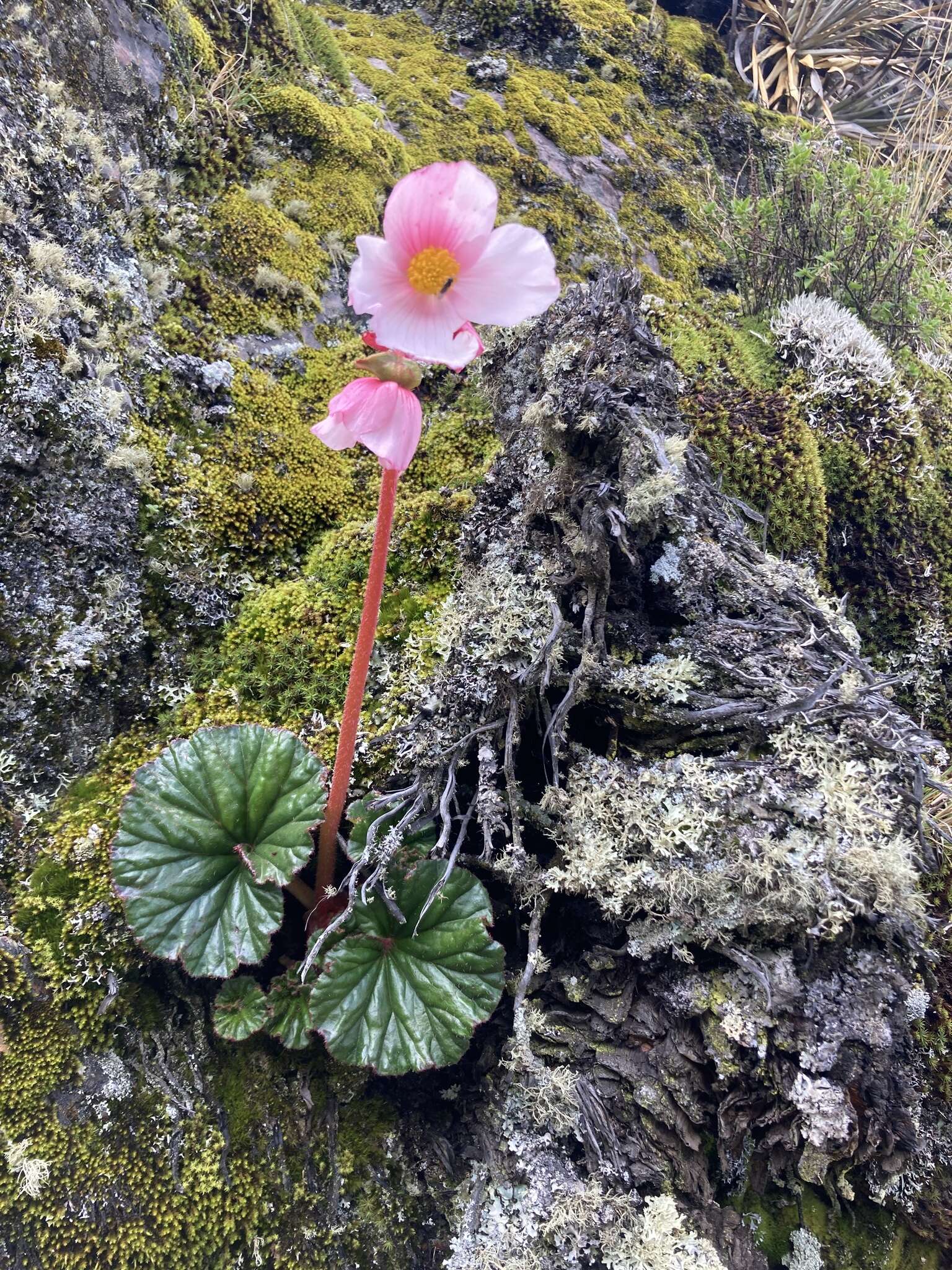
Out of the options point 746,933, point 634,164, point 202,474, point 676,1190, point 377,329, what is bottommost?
point 676,1190

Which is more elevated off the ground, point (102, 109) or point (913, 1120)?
point (102, 109)

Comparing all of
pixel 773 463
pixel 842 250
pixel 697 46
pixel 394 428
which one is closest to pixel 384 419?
pixel 394 428

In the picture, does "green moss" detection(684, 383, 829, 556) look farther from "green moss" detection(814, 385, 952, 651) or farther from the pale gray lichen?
the pale gray lichen

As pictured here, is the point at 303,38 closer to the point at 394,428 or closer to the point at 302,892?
the point at 394,428

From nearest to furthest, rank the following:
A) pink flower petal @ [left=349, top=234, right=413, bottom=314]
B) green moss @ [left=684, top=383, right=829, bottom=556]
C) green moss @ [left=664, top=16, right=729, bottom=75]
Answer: pink flower petal @ [left=349, top=234, right=413, bottom=314]
green moss @ [left=684, top=383, right=829, bottom=556]
green moss @ [left=664, top=16, right=729, bottom=75]

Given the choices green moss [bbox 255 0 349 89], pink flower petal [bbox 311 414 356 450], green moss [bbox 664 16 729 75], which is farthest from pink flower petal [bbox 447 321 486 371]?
green moss [bbox 664 16 729 75]

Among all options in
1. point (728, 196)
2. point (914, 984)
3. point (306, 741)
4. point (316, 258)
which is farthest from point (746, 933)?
point (728, 196)

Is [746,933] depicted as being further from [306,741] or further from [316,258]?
[316,258]
